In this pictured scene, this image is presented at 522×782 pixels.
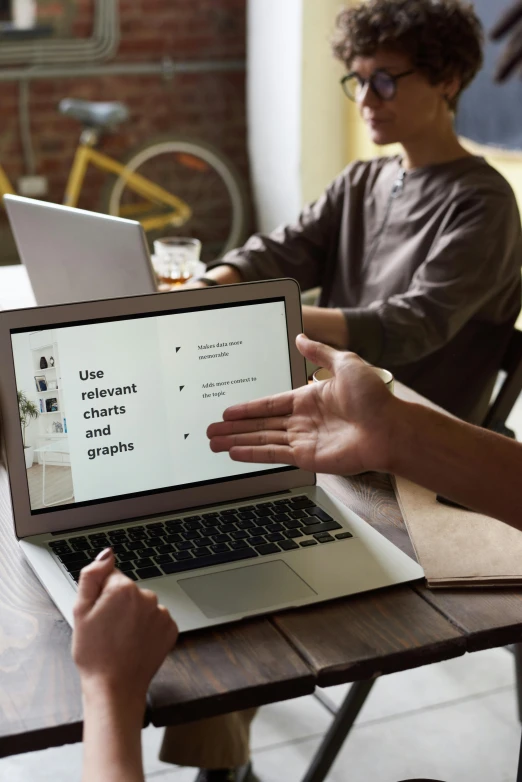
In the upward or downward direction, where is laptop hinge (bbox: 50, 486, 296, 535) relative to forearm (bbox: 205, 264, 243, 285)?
downward

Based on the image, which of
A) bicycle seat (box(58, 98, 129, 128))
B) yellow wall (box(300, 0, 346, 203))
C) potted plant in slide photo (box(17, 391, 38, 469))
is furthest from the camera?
bicycle seat (box(58, 98, 129, 128))

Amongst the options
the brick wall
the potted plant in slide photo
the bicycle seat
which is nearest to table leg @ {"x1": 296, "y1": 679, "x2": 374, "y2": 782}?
the potted plant in slide photo

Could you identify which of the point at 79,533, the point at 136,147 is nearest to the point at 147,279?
the point at 79,533

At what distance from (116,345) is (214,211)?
398 cm

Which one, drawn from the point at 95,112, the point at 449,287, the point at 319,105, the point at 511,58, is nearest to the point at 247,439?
the point at 511,58

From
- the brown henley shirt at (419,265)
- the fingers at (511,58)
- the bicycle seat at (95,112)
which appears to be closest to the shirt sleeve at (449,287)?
the brown henley shirt at (419,265)

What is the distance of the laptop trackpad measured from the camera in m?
0.93

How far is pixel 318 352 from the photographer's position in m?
1.06

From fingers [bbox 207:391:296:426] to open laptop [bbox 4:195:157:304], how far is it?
45 centimetres

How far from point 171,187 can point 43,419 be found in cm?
397

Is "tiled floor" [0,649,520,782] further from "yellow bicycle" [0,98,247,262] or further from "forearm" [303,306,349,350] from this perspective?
"yellow bicycle" [0,98,247,262]

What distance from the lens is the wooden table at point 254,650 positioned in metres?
0.81

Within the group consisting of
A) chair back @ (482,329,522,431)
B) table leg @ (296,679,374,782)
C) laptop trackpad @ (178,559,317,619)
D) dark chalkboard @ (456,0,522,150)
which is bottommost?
table leg @ (296,679,374,782)

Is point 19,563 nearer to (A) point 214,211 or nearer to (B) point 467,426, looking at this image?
(B) point 467,426
